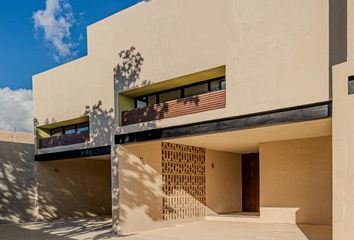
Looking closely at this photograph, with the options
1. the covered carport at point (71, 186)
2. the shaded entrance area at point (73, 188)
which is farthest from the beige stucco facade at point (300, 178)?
the shaded entrance area at point (73, 188)

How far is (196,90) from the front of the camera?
10336mm

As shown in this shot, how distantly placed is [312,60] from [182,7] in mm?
4194

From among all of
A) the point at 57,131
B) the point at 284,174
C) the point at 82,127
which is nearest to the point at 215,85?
the point at 284,174

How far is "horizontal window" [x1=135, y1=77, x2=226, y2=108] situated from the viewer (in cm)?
983

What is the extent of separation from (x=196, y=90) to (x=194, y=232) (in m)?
4.28

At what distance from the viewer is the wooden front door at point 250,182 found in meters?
14.4

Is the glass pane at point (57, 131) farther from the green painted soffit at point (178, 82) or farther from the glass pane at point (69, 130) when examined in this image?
the green painted soffit at point (178, 82)

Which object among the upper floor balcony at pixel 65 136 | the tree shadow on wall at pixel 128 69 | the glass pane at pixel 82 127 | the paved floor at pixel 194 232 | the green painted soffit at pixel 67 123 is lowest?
the paved floor at pixel 194 232

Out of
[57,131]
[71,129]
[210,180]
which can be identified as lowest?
[210,180]

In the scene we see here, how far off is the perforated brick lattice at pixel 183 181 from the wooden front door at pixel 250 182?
285 cm

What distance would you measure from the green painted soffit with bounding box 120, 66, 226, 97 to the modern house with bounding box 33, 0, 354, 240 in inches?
2.2

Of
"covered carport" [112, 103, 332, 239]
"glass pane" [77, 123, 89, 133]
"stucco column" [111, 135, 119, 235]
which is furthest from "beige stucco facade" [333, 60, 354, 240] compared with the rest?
"glass pane" [77, 123, 89, 133]

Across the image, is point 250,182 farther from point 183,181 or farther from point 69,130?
point 69,130

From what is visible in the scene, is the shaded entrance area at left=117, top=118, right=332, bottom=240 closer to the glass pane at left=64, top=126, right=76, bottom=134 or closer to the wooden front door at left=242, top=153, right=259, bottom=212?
the wooden front door at left=242, top=153, right=259, bottom=212
